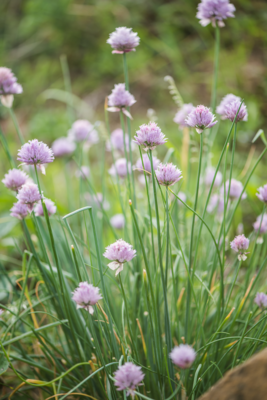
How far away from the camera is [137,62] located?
2541 mm

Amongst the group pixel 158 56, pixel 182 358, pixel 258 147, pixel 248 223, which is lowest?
pixel 182 358

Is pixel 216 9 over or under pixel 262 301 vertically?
over

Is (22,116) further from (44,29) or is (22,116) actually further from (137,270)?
(137,270)

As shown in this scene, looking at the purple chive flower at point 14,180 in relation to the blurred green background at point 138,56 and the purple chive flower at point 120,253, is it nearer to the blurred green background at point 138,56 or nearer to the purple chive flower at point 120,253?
the purple chive flower at point 120,253

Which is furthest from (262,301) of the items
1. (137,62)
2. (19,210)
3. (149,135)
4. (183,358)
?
(137,62)

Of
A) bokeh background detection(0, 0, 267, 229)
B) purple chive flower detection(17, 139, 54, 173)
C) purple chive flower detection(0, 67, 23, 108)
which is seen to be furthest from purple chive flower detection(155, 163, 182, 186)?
bokeh background detection(0, 0, 267, 229)

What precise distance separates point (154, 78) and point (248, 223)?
1576 millimetres

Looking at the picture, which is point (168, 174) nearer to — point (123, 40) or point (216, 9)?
point (123, 40)

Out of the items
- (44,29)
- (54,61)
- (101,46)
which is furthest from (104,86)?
(44,29)

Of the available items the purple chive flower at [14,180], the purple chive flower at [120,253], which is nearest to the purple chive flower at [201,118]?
the purple chive flower at [120,253]

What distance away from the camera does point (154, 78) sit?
8.27 ft

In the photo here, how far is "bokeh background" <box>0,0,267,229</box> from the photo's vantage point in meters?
2.15

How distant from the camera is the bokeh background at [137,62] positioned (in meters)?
2.15

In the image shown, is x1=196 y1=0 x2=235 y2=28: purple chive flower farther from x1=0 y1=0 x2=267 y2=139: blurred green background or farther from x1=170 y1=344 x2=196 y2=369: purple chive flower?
x1=0 y1=0 x2=267 y2=139: blurred green background
